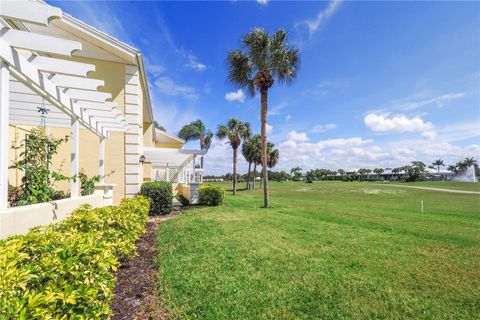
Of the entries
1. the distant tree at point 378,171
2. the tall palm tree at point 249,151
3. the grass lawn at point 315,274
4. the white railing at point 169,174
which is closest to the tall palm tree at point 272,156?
the tall palm tree at point 249,151

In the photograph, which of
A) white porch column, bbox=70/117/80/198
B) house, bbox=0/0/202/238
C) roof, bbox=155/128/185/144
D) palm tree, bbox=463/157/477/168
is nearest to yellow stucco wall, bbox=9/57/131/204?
house, bbox=0/0/202/238

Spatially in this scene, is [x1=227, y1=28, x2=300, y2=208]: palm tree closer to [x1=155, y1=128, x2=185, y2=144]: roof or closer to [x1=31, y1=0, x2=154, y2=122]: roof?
[x1=31, y1=0, x2=154, y2=122]: roof

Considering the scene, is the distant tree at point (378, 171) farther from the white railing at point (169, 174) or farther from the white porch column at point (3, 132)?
the white porch column at point (3, 132)

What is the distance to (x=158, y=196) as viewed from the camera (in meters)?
9.60

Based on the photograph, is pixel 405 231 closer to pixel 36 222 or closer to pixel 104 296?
pixel 104 296

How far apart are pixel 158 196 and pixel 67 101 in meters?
5.39

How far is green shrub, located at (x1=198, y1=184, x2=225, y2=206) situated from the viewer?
12648 mm

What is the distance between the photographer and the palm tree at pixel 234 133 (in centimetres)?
2817

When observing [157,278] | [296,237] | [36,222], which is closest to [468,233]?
[296,237]

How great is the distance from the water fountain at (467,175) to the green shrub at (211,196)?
368 ft

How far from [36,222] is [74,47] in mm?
2756

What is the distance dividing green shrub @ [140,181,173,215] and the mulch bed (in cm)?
442

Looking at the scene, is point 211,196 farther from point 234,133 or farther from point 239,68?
point 234,133

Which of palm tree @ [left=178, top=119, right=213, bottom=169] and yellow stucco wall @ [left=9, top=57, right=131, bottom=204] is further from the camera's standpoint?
palm tree @ [left=178, top=119, right=213, bottom=169]
